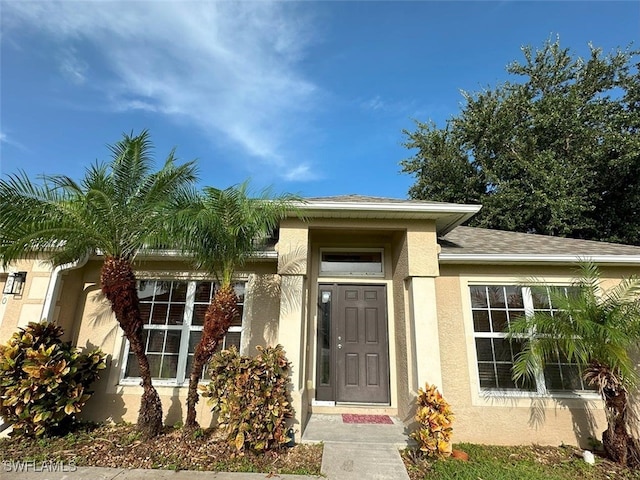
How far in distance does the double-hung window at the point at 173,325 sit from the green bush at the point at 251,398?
1253mm

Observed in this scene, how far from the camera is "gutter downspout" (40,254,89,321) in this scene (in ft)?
18.7

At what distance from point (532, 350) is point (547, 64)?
16674mm

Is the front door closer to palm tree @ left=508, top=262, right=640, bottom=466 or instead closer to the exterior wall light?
palm tree @ left=508, top=262, right=640, bottom=466

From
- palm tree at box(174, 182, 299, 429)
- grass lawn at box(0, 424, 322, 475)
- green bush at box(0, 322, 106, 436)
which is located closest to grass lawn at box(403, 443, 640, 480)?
grass lawn at box(0, 424, 322, 475)

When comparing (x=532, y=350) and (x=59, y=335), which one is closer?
(x=532, y=350)

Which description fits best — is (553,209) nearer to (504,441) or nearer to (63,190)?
(504,441)

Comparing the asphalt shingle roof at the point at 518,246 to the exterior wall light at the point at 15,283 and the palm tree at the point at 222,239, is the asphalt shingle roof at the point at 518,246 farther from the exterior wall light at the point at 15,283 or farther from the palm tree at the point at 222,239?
the exterior wall light at the point at 15,283

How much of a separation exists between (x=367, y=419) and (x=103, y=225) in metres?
5.75

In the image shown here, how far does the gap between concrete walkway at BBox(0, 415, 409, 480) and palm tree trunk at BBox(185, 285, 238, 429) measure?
103 cm

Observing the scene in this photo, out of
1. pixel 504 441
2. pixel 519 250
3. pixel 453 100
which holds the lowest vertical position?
pixel 504 441

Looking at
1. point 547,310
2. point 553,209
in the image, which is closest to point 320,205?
point 547,310

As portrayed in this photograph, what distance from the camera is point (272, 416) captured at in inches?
176

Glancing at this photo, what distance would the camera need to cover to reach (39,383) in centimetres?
484

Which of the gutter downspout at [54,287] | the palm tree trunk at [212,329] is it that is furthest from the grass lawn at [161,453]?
the gutter downspout at [54,287]
